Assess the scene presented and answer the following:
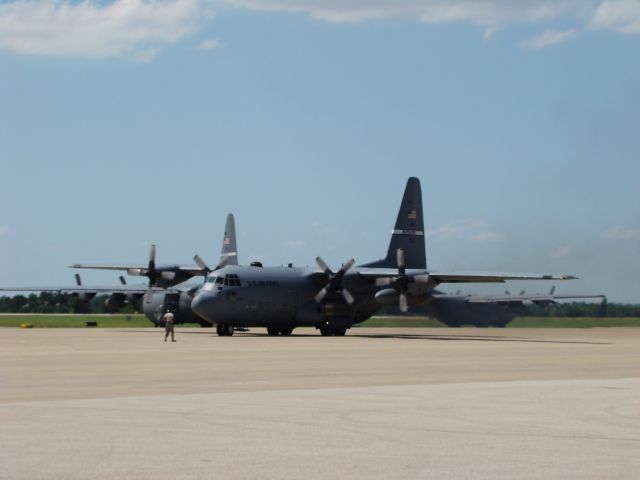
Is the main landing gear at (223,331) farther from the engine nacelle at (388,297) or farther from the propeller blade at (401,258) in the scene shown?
the propeller blade at (401,258)

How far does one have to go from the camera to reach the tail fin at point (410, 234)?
67.5 meters

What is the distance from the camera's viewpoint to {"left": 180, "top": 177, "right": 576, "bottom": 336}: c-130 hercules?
58375 mm

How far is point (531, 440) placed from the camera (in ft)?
47.2

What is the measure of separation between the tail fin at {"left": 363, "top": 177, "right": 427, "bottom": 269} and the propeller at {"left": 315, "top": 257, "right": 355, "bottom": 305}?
212 inches

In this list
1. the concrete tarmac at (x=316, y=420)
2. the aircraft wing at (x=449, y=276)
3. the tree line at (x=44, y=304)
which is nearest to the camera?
the concrete tarmac at (x=316, y=420)

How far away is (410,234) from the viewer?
6794 centimetres

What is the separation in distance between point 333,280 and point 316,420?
45650mm

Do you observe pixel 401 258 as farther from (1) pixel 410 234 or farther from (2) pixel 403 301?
(1) pixel 410 234

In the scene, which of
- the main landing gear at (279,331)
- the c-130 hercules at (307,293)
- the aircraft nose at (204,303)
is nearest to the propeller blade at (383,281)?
the c-130 hercules at (307,293)

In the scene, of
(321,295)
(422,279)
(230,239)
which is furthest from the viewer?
(230,239)

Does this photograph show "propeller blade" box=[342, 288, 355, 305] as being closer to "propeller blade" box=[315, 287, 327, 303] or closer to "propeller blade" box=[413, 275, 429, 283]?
"propeller blade" box=[315, 287, 327, 303]

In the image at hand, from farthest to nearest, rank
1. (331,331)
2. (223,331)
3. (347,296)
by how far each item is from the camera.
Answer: (331,331), (347,296), (223,331)

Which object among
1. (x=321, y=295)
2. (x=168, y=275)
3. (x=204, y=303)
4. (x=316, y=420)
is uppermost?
(x=168, y=275)

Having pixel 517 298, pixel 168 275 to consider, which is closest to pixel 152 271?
pixel 168 275
